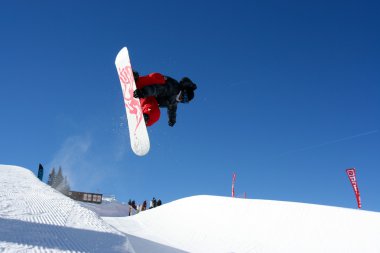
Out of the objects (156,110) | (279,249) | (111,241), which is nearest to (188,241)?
(279,249)

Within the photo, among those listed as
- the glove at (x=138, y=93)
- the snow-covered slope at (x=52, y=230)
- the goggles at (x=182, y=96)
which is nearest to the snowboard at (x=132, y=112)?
the glove at (x=138, y=93)

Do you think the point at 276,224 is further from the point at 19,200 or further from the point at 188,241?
the point at 19,200

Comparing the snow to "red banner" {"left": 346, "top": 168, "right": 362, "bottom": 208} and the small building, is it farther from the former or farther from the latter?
the small building

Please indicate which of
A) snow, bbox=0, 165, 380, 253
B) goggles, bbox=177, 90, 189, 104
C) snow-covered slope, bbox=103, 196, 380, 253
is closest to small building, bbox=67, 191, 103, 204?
snow, bbox=0, 165, 380, 253

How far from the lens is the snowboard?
267 inches

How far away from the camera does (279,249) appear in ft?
20.7

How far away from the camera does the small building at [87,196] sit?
26062 millimetres

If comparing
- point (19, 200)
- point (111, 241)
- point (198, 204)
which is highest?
point (198, 204)

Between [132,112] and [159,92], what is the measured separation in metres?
0.80

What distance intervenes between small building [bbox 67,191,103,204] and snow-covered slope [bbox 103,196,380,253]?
712 inches

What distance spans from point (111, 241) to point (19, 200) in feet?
7.30

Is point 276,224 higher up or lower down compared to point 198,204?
lower down

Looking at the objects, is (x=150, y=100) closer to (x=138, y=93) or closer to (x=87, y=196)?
(x=138, y=93)

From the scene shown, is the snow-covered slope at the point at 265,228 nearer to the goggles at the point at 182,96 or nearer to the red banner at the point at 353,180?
the goggles at the point at 182,96
